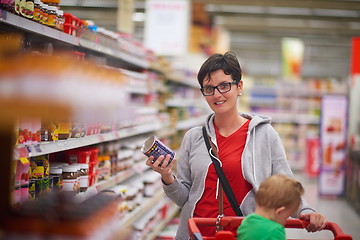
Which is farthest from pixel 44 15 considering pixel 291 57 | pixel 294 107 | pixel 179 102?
pixel 291 57

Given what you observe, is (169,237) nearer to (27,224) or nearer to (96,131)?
(96,131)

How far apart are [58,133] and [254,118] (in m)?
1.17

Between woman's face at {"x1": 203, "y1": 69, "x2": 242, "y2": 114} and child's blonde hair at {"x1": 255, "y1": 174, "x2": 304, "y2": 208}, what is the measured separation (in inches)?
26.9

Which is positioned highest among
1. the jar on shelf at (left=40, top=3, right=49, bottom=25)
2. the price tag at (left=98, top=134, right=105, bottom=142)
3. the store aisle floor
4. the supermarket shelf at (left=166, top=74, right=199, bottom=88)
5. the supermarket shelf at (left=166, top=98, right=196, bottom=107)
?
the jar on shelf at (left=40, top=3, right=49, bottom=25)

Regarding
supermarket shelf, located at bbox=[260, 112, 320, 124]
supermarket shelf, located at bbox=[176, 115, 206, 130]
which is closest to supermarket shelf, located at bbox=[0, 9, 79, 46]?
supermarket shelf, located at bbox=[176, 115, 206, 130]

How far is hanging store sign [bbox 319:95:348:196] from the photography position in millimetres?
10227

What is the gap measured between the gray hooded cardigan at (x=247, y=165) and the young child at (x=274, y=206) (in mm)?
504

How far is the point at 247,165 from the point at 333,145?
8.32m

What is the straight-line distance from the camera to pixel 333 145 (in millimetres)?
10344

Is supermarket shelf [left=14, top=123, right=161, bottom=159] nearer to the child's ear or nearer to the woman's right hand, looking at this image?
the woman's right hand

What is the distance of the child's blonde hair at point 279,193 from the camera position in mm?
1999

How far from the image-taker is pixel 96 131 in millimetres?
3475

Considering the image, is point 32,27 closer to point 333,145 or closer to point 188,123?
point 188,123

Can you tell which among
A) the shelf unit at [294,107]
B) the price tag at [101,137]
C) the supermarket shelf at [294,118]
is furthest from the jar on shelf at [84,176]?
the supermarket shelf at [294,118]
